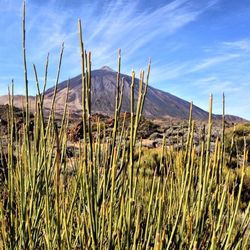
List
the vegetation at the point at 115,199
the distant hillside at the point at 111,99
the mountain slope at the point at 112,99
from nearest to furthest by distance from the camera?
the vegetation at the point at 115,199
the distant hillside at the point at 111,99
the mountain slope at the point at 112,99

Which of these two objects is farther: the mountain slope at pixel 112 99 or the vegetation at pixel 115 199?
the mountain slope at pixel 112 99

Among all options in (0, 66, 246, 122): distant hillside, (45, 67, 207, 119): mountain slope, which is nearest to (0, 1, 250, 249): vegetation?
A: (0, 66, 246, 122): distant hillside

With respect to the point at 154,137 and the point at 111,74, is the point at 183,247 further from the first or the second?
the point at 111,74

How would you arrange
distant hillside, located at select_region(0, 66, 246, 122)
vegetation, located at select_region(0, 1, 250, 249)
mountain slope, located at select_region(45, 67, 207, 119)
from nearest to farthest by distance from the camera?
1. vegetation, located at select_region(0, 1, 250, 249)
2. distant hillside, located at select_region(0, 66, 246, 122)
3. mountain slope, located at select_region(45, 67, 207, 119)

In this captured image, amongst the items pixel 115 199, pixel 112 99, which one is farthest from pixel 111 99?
pixel 115 199

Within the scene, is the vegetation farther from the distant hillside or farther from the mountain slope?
the mountain slope

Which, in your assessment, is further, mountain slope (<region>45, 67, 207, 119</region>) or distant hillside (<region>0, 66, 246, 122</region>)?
mountain slope (<region>45, 67, 207, 119</region>)

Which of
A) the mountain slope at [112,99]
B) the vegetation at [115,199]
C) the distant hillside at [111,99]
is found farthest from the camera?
the mountain slope at [112,99]

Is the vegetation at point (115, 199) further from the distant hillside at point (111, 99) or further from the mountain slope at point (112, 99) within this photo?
the mountain slope at point (112, 99)

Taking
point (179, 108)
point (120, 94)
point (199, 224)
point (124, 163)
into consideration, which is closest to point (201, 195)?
point (199, 224)

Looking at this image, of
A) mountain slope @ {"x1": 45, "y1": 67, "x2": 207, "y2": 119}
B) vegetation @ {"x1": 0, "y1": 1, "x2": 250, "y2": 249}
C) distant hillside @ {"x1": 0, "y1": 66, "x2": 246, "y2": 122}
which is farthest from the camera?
mountain slope @ {"x1": 45, "y1": 67, "x2": 207, "y2": 119}

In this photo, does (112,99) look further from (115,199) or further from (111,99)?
(115,199)

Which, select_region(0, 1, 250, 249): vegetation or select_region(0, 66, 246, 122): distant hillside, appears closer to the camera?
select_region(0, 1, 250, 249): vegetation

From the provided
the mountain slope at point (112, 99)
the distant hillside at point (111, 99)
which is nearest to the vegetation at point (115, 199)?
the distant hillside at point (111, 99)
